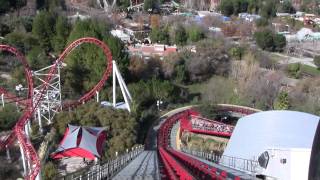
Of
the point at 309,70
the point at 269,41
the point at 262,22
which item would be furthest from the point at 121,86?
the point at 262,22

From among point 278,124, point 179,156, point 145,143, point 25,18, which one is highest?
point 25,18

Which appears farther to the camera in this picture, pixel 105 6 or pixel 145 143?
pixel 105 6

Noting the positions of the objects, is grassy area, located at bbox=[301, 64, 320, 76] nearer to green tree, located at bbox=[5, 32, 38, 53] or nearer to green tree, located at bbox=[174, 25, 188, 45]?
green tree, located at bbox=[174, 25, 188, 45]

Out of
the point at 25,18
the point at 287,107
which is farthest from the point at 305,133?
the point at 25,18

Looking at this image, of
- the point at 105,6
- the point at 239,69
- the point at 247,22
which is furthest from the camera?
the point at 105,6

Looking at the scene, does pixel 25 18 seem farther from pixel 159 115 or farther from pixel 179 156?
pixel 179 156

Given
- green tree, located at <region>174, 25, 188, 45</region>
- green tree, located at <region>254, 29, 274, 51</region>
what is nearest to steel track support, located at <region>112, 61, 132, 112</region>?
green tree, located at <region>174, 25, 188, 45</region>
